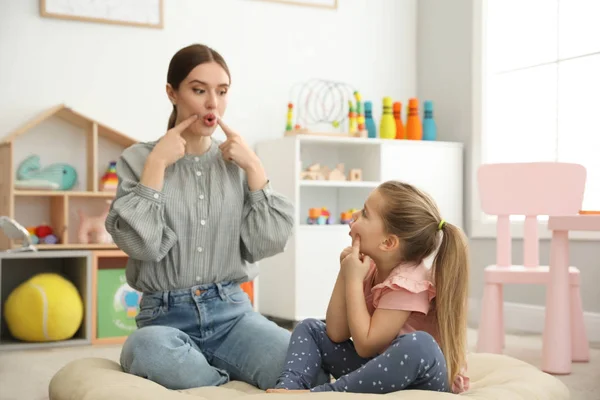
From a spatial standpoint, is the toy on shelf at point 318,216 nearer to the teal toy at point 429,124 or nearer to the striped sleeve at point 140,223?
the teal toy at point 429,124

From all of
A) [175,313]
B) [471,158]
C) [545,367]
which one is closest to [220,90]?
[175,313]

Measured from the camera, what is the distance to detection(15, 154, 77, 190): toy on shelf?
3.55 meters

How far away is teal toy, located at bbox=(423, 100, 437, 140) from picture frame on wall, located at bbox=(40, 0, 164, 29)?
144 centimetres

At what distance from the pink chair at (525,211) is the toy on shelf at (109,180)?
1624 millimetres

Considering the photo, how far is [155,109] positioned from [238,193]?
6.81 feet

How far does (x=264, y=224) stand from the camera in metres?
1.99

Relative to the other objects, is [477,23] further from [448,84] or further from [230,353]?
[230,353]

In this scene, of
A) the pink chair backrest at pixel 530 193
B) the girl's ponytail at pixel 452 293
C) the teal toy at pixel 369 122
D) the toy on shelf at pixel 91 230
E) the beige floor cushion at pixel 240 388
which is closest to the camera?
the beige floor cushion at pixel 240 388

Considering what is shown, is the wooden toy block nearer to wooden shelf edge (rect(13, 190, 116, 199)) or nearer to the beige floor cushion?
wooden shelf edge (rect(13, 190, 116, 199))

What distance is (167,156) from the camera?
1.89m

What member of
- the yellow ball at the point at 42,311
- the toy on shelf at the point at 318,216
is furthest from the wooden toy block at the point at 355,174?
the yellow ball at the point at 42,311

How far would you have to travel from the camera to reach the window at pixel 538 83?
3.76 m

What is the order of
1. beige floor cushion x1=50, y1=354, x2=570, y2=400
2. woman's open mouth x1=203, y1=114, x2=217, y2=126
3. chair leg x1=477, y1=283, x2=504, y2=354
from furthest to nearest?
1. chair leg x1=477, y1=283, x2=504, y2=354
2. woman's open mouth x1=203, y1=114, x2=217, y2=126
3. beige floor cushion x1=50, y1=354, x2=570, y2=400

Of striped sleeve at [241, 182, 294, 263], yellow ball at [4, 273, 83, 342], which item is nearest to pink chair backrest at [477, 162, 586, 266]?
striped sleeve at [241, 182, 294, 263]
